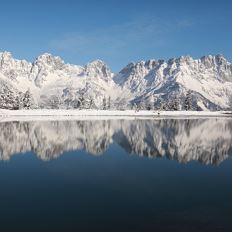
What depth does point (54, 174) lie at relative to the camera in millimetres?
37469

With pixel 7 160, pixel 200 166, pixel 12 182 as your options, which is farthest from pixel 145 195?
pixel 7 160

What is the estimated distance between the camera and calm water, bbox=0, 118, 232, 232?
23125 millimetres

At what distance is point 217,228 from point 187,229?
1.57m

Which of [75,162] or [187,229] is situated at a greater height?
[75,162]

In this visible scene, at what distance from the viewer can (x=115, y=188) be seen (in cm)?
3144

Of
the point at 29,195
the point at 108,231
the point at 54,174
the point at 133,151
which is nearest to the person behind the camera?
the point at 108,231

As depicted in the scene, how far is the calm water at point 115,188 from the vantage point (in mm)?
23125

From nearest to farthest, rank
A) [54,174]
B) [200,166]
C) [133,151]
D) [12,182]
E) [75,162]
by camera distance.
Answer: [12,182], [54,174], [200,166], [75,162], [133,151]

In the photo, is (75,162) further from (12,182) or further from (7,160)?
(12,182)

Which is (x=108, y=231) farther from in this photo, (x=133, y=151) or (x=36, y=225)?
(x=133, y=151)

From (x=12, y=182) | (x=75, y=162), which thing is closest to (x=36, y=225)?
(x=12, y=182)

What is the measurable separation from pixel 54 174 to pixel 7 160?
985 cm

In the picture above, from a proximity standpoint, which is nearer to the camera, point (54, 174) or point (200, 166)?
point (54, 174)

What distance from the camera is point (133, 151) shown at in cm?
5478
